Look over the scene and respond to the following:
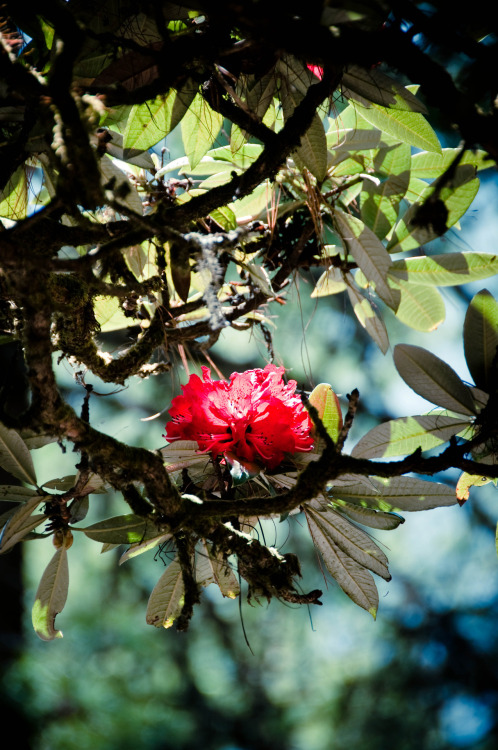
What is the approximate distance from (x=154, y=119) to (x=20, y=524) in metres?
0.45

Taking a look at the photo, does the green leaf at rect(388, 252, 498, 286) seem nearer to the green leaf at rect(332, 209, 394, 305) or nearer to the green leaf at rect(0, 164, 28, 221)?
the green leaf at rect(332, 209, 394, 305)

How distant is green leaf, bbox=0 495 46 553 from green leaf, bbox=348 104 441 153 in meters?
0.56

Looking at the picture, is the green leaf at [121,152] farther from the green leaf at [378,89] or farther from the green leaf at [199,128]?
the green leaf at [378,89]

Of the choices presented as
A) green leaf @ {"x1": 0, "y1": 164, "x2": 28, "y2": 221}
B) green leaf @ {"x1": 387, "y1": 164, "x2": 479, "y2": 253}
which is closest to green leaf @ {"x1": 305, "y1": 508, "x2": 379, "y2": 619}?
green leaf @ {"x1": 387, "y1": 164, "x2": 479, "y2": 253}

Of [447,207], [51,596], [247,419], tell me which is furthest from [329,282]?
[51,596]

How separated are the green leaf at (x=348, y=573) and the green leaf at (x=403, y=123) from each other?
0.43 metres

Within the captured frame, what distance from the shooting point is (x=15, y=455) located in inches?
26.8

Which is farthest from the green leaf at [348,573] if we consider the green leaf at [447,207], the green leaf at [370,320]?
the green leaf at [447,207]

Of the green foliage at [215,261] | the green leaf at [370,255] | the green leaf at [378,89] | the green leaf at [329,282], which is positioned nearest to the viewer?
the green foliage at [215,261]

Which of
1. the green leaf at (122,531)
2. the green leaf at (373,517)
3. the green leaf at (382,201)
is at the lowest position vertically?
the green leaf at (373,517)

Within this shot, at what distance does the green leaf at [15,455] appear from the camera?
678 millimetres

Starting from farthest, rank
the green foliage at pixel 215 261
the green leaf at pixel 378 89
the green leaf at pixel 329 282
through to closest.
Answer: the green leaf at pixel 329 282, the green leaf at pixel 378 89, the green foliage at pixel 215 261

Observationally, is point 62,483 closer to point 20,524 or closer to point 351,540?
point 20,524

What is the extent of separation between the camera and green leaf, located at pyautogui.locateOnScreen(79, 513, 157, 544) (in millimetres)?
663
